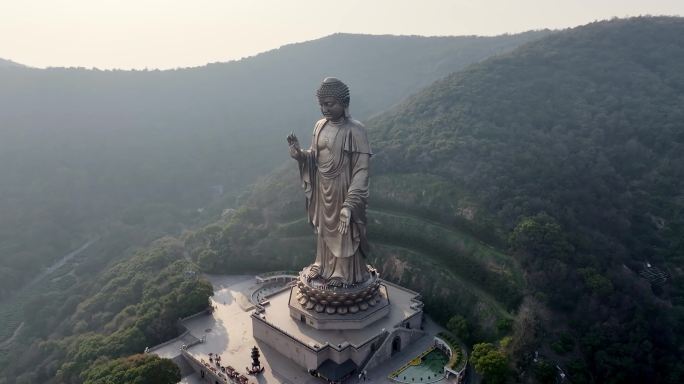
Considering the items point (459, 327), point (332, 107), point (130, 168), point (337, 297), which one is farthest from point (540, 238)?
point (130, 168)

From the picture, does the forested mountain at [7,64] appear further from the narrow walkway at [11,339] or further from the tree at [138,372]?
the tree at [138,372]

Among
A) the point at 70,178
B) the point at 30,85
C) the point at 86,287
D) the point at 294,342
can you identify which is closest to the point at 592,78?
the point at 294,342

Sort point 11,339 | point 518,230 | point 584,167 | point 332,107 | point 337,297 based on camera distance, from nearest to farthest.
Result: 1. point 332,107
2. point 337,297
3. point 518,230
4. point 584,167
5. point 11,339

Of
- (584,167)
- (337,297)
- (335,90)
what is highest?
(335,90)

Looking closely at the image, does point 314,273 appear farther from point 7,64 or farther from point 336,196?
point 7,64

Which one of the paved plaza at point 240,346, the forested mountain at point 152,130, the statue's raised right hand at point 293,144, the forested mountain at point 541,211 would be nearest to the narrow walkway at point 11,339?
the forested mountain at point 152,130

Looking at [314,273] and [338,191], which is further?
[314,273]

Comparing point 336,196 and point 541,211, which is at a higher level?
point 336,196
